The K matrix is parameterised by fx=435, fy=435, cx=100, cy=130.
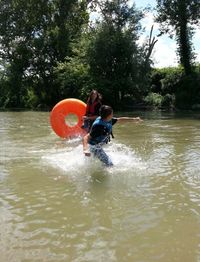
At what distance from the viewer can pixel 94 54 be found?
30.5 metres

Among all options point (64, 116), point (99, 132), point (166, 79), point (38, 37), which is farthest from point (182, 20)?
point (99, 132)

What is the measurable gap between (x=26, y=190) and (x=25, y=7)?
113 ft

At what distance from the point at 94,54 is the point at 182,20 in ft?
23.5

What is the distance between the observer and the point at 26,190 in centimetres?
688

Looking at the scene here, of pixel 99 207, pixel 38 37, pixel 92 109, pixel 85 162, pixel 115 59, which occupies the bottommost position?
pixel 99 207

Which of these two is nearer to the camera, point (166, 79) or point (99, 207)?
point (99, 207)

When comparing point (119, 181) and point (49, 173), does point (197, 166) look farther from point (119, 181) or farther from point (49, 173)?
point (49, 173)

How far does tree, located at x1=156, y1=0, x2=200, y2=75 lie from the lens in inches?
1232

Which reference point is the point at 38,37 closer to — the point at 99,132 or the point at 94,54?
the point at 94,54

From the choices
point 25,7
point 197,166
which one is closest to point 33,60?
point 25,7

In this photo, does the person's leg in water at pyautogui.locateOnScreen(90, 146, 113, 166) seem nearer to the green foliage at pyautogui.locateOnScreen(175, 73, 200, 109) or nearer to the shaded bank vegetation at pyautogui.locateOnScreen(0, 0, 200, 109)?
the shaded bank vegetation at pyautogui.locateOnScreen(0, 0, 200, 109)

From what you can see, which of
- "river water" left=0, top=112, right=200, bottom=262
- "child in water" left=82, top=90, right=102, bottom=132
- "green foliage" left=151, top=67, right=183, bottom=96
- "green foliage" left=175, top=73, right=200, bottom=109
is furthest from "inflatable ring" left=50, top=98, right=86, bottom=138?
"green foliage" left=151, top=67, right=183, bottom=96

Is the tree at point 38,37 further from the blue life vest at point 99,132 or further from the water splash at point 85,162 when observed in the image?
the blue life vest at point 99,132

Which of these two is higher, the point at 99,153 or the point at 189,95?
the point at 189,95
